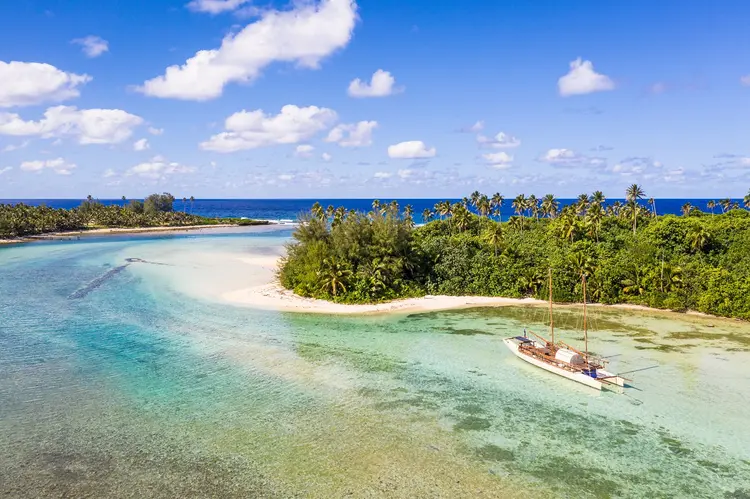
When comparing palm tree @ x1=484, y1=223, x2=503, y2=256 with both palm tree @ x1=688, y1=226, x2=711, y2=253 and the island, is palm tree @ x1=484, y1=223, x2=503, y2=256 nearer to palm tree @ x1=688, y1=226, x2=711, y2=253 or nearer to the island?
palm tree @ x1=688, y1=226, x2=711, y2=253

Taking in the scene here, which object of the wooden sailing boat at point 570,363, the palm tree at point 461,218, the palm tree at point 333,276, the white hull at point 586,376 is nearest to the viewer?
the white hull at point 586,376

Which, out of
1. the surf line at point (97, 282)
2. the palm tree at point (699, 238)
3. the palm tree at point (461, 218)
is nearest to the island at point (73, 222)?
the surf line at point (97, 282)

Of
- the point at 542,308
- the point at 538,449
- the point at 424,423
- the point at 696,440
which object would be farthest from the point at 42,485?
the point at 542,308

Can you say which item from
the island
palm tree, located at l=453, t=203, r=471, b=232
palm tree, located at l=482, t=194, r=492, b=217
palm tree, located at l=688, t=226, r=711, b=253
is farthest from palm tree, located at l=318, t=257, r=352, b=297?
the island

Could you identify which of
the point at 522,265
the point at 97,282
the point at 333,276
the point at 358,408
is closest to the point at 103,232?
the point at 97,282

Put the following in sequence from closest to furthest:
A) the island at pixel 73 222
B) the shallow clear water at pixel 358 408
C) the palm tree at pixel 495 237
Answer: the shallow clear water at pixel 358 408 < the palm tree at pixel 495 237 < the island at pixel 73 222

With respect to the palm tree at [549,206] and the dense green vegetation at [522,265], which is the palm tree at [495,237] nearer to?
the dense green vegetation at [522,265]

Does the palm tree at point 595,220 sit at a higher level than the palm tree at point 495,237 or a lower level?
higher

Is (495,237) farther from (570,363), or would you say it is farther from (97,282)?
(97,282)
